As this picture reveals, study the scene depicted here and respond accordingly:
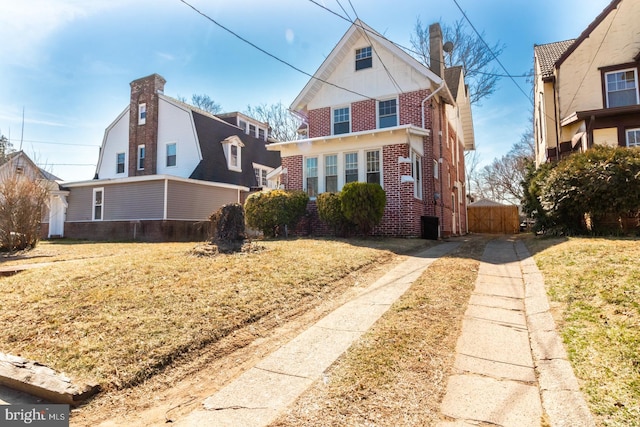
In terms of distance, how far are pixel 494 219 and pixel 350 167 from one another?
55.5ft

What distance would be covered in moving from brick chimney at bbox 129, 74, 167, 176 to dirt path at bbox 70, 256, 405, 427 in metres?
Answer: 19.1

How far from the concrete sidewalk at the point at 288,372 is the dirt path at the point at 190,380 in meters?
0.15

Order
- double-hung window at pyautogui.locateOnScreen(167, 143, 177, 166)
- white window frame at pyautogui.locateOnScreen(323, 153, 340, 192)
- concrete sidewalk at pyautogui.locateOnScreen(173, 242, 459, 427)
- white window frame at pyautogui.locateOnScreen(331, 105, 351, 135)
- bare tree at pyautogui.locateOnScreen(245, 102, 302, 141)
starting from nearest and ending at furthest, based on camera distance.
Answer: concrete sidewalk at pyautogui.locateOnScreen(173, 242, 459, 427) < white window frame at pyautogui.locateOnScreen(323, 153, 340, 192) < white window frame at pyautogui.locateOnScreen(331, 105, 351, 135) < double-hung window at pyautogui.locateOnScreen(167, 143, 177, 166) < bare tree at pyautogui.locateOnScreen(245, 102, 302, 141)

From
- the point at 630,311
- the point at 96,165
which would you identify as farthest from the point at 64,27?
the point at 96,165

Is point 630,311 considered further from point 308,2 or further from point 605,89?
point 605,89

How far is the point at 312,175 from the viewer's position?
13.5 meters

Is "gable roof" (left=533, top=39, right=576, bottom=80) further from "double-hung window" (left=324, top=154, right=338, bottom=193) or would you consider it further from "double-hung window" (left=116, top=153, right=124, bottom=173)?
"double-hung window" (left=116, top=153, right=124, bottom=173)

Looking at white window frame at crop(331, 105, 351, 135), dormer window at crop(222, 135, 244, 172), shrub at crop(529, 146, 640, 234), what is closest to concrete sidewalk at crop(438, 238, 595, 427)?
shrub at crop(529, 146, 640, 234)

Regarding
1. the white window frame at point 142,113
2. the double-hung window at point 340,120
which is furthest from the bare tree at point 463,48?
the white window frame at point 142,113

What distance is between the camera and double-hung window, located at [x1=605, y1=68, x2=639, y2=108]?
1385 cm

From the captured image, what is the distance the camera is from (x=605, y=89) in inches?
562

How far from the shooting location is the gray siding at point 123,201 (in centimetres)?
1623

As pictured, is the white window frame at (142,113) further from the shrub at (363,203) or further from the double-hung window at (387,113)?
the shrub at (363,203)

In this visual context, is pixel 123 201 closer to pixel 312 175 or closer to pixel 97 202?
pixel 97 202
